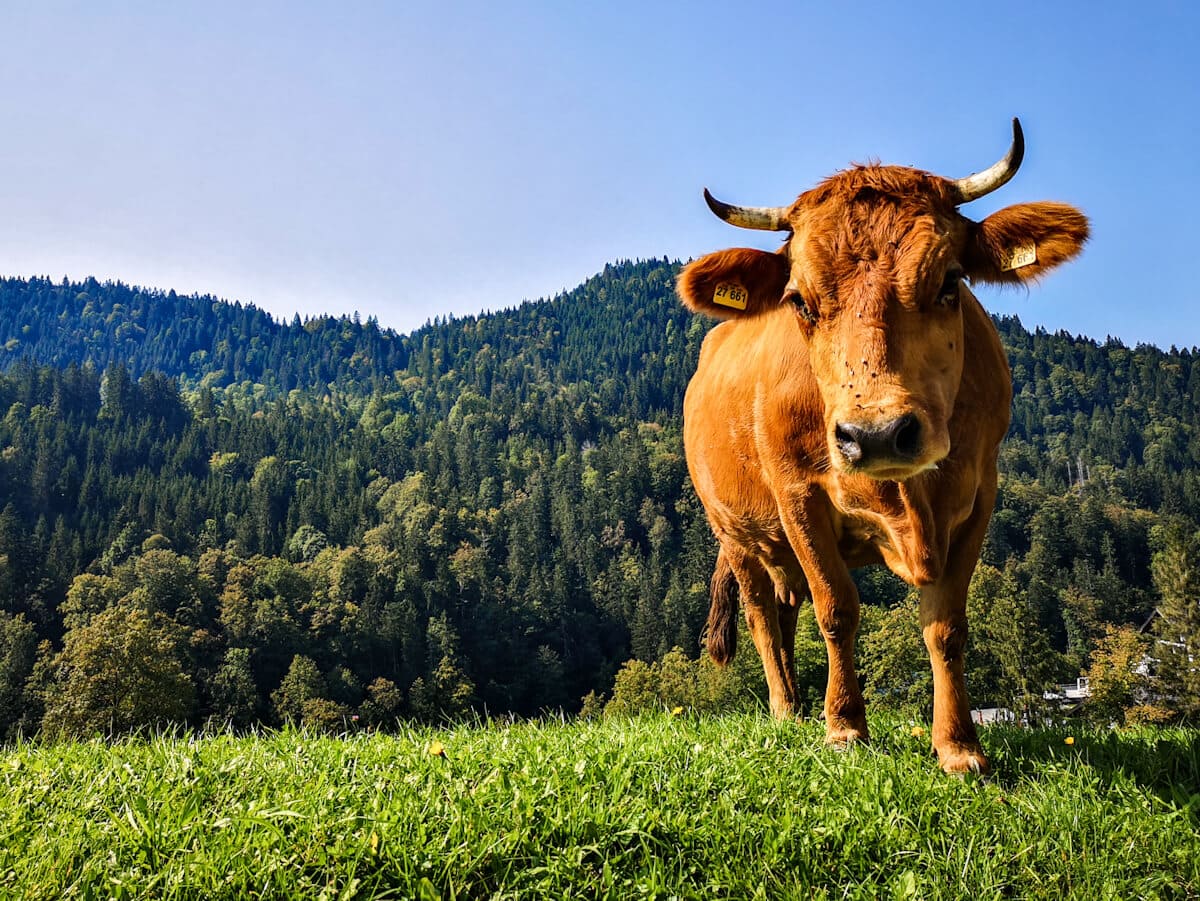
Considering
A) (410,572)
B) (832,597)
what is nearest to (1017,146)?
(832,597)

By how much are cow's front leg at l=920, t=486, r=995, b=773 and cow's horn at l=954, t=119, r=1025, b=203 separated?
5.59ft

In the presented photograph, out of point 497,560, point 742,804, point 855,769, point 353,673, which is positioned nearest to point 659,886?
point 742,804

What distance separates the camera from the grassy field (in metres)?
3.06

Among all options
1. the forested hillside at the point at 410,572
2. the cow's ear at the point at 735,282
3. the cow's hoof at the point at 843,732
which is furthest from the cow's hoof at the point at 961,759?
the forested hillside at the point at 410,572

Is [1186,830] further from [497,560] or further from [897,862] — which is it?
[497,560]

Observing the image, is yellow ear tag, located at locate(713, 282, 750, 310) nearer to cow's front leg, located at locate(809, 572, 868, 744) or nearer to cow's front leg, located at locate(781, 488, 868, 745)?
cow's front leg, located at locate(781, 488, 868, 745)

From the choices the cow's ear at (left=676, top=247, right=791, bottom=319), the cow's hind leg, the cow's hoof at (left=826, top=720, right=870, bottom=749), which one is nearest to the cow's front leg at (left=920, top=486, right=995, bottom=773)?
the cow's hoof at (left=826, top=720, right=870, bottom=749)

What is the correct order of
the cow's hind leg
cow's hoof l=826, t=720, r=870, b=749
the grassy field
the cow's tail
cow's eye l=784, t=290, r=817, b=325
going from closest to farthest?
the grassy field → cow's eye l=784, t=290, r=817, b=325 → cow's hoof l=826, t=720, r=870, b=749 → the cow's hind leg → the cow's tail

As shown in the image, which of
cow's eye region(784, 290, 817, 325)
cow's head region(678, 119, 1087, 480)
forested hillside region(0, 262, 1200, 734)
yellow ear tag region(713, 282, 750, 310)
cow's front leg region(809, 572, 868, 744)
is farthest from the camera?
forested hillside region(0, 262, 1200, 734)

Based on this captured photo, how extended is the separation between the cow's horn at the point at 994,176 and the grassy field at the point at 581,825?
115 inches

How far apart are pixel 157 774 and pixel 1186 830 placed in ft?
14.6

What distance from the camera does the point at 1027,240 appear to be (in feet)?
15.3

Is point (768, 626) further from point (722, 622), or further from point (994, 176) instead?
point (994, 176)

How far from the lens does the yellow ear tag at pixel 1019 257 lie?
15.2ft
